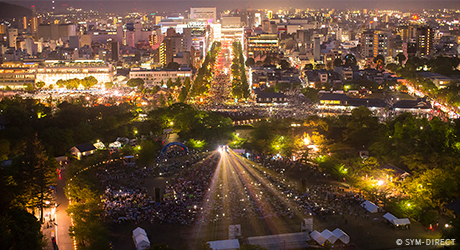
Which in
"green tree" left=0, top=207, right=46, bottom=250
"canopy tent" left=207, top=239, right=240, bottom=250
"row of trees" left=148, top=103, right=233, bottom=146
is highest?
"row of trees" left=148, top=103, right=233, bottom=146

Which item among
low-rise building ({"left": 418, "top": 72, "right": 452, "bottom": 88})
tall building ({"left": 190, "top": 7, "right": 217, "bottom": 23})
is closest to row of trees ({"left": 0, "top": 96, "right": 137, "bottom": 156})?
low-rise building ({"left": 418, "top": 72, "right": 452, "bottom": 88})

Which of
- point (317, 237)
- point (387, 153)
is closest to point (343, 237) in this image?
point (317, 237)

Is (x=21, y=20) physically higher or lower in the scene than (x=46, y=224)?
higher

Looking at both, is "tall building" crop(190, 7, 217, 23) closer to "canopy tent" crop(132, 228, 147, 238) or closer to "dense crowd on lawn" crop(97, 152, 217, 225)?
"dense crowd on lawn" crop(97, 152, 217, 225)

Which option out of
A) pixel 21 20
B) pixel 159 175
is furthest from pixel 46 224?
pixel 21 20

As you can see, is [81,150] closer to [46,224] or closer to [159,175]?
[159,175]

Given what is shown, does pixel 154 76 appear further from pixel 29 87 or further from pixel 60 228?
pixel 60 228

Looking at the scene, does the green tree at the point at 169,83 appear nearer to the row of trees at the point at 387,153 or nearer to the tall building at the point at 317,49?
the row of trees at the point at 387,153

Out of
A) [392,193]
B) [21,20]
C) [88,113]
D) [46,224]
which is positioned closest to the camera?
[46,224]

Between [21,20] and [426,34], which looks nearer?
[426,34]
